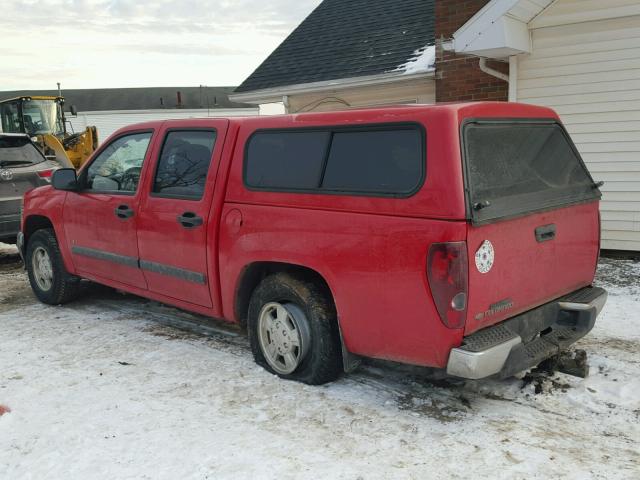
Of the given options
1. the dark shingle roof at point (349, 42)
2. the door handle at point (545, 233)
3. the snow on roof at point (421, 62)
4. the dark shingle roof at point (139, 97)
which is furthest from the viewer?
the dark shingle roof at point (139, 97)

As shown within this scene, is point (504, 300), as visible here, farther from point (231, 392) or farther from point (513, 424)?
point (231, 392)

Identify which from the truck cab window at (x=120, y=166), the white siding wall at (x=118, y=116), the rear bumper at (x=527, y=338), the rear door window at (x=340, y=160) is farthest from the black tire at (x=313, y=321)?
the white siding wall at (x=118, y=116)

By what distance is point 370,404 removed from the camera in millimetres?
3807

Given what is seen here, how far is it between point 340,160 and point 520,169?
1.09 metres

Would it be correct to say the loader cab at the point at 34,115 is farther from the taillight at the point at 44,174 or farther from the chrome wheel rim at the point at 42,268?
the chrome wheel rim at the point at 42,268

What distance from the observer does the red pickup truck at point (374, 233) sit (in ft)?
10.7

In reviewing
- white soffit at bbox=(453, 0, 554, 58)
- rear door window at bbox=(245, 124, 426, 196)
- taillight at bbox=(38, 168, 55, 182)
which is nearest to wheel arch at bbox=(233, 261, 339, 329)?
rear door window at bbox=(245, 124, 426, 196)

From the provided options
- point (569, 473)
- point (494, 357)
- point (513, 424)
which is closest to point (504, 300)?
point (494, 357)

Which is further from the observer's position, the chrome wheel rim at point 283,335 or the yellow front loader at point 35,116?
the yellow front loader at point 35,116

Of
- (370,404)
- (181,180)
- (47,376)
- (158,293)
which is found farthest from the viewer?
(158,293)

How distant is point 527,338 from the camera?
3.70 m

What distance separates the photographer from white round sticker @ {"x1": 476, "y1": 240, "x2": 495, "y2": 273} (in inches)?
126

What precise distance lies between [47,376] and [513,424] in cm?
315

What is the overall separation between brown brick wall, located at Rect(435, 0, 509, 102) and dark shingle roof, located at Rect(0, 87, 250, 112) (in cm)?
3879
